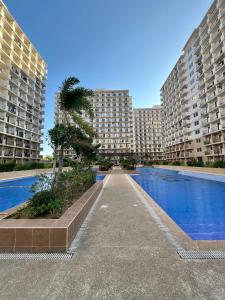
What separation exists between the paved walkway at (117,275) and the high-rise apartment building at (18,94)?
38.0 m

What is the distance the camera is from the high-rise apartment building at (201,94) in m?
33.3

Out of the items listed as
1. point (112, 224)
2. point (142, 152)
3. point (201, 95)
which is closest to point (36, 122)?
point (201, 95)

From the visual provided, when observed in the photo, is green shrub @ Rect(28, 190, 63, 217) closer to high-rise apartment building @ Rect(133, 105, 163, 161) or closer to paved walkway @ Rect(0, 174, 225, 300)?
paved walkway @ Rect(0, 174, 225, 300)

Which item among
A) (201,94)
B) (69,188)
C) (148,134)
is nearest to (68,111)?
(69,188)

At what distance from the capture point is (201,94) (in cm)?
3975

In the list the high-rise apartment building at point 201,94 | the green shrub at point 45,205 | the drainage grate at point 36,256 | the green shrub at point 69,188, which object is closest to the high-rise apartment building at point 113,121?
the high-rise apartment building at point 201,94

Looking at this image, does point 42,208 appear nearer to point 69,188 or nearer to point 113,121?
point 69,188

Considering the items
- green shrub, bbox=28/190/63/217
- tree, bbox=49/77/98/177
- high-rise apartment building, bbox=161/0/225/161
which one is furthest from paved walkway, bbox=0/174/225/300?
high-rise apartment building, bbox=161/0/225/161

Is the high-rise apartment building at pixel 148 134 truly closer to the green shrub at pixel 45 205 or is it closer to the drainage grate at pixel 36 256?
the green shrub at pixel 45 205

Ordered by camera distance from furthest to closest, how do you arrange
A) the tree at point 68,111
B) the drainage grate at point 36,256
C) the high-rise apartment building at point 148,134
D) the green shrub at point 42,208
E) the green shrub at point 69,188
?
the high-rise apartment building at point 148,134, the tree at point 68,111, the green shrub at point 69,188, the green shrub at point 42,208, the drainage grate at point 36,256

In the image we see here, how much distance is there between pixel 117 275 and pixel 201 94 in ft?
153

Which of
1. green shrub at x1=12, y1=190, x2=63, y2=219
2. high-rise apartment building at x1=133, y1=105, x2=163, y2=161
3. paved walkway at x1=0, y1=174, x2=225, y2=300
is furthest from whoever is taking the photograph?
high-rise apartment building at x1=133, y1=105, x2=163, y2=161

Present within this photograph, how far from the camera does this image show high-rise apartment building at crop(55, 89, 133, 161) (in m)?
66.9

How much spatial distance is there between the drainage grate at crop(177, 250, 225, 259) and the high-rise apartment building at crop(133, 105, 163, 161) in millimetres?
85984
